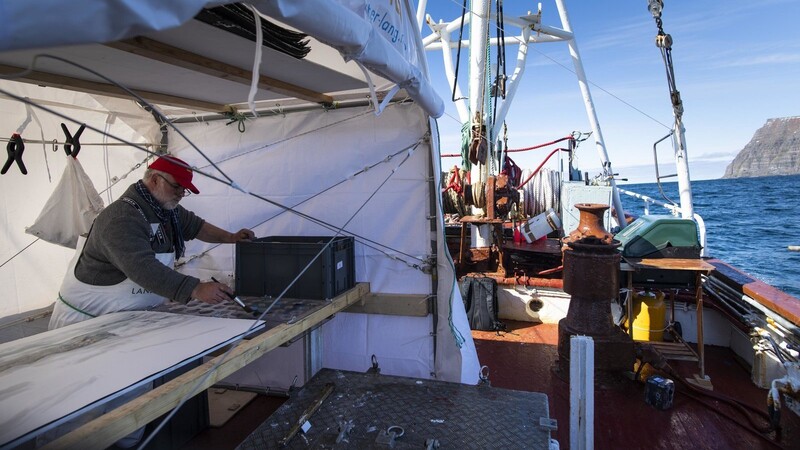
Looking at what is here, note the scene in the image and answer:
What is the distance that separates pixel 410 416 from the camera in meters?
2.50

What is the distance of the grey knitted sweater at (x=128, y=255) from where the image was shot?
7.63 feet

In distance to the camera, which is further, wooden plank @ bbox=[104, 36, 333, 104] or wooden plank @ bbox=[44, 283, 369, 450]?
wooden plank @ bbox=[104, 36, 333, 104]

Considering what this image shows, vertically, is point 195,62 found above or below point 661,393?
above

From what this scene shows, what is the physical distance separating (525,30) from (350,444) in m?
9.06

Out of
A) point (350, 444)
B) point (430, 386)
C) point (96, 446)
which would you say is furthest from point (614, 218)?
point (96, 446)

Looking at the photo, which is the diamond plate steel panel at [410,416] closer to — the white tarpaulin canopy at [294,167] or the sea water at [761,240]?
the white tarpaulin canopy at [294,167]

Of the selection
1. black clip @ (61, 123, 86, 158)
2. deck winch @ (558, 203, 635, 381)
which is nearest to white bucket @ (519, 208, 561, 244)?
deck winch @ (558, 203, 635, 381)

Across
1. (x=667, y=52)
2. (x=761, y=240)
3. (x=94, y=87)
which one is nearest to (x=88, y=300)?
(x=94, y=87)

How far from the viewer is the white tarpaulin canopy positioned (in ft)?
9.33

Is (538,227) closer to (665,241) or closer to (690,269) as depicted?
(665,241)

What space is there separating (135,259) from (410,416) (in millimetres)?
1818

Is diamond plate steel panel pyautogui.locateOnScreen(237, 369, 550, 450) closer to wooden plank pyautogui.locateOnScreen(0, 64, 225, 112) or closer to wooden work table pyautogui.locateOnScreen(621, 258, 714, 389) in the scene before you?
wooden plank pyautogui.locateOnScreen(0, 64, 225, 112)

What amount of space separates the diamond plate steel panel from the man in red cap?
87 cm

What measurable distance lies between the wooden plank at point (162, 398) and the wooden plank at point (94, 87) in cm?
182
